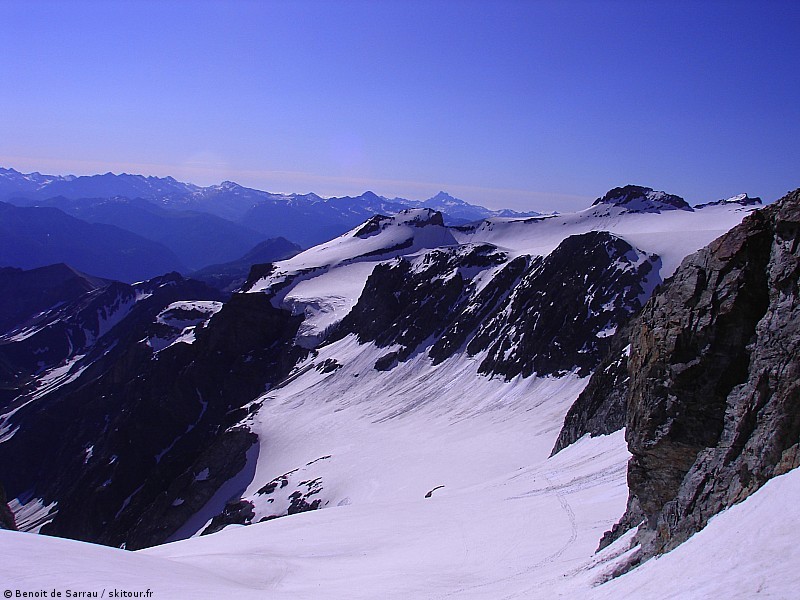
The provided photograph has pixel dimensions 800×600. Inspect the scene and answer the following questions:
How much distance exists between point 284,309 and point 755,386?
112616mm

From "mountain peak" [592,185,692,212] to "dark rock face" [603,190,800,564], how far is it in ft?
385

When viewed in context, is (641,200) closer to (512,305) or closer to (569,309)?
(512,305)

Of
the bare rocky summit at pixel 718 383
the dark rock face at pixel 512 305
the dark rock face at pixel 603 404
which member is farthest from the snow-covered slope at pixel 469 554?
the dark rock face at pixel 512 305

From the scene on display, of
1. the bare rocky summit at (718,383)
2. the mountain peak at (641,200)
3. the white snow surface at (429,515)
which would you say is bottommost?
the white snow surface at (429,515)

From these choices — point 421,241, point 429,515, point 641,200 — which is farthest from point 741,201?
point 429,515

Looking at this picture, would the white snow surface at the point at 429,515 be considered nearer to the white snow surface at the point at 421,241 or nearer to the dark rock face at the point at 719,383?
the dark rock face at the point at 719,383

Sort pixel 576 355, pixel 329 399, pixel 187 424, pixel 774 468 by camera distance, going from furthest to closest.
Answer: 1. pixel 187 424
2. pixel 329 399
3. pixel 576 355
4. pixel 774 468

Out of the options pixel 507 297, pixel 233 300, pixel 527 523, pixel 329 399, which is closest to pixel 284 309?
pixel 233 300

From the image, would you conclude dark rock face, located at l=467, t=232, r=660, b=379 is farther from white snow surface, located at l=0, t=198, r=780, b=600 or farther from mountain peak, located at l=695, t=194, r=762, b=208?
mountain peak, located at l=695, t=194, r=762, b=208

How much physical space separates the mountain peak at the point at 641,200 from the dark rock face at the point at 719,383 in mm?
117451

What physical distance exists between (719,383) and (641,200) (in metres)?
127

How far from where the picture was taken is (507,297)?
87.1 m

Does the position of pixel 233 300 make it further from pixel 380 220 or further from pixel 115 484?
pixel 380 220

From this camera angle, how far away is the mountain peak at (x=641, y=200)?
12625 cm
